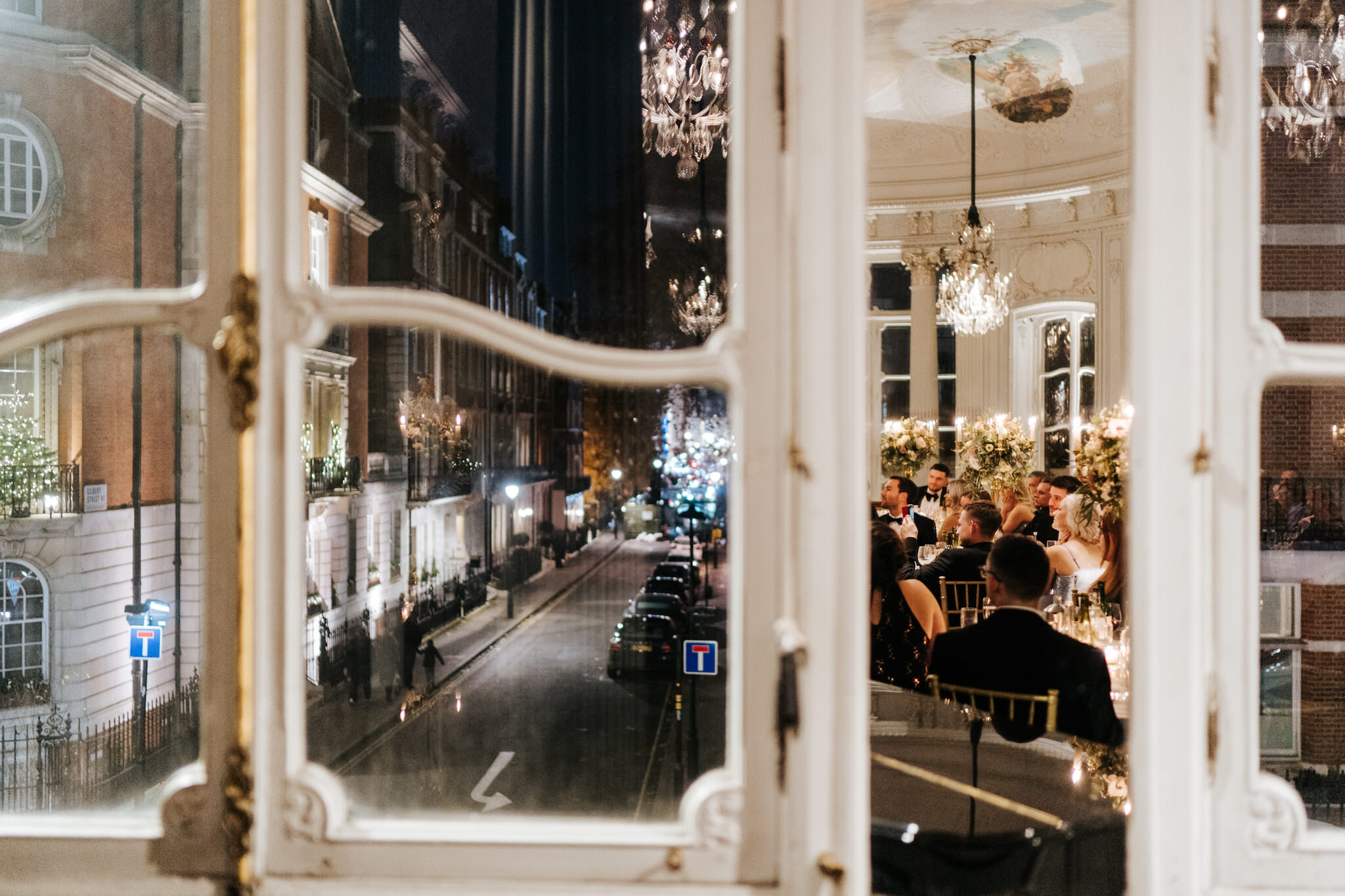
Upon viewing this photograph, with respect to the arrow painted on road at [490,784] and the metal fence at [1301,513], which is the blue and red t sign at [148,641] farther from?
the metal fence at [1301,513]

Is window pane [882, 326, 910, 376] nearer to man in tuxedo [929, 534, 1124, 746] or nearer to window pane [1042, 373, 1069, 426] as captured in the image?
window pane [1042, 373, 1069, 426]

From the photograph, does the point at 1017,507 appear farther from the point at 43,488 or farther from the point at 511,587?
the point at 43,488

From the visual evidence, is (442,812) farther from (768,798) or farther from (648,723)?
(768,798)

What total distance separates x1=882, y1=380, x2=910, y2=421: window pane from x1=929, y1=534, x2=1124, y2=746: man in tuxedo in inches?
220

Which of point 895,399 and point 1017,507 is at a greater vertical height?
point 895,399

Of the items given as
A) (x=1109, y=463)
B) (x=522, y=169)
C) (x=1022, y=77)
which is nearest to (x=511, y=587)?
(x=522, y=169)

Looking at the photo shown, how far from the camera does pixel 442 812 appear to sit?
107 cm

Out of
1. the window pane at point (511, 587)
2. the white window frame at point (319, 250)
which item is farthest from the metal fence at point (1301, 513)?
the white window frame at point (319, 250)

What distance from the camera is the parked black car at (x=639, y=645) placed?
3.80ft

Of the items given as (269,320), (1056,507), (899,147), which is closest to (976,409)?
(899,147)

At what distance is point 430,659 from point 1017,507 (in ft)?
16.6

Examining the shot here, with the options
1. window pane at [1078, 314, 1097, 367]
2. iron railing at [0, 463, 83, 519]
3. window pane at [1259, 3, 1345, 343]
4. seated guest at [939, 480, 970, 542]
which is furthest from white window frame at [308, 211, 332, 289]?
window pane at [1078, 314, 1097, 367]

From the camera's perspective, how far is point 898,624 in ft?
10.2

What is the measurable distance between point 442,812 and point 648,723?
253mm
